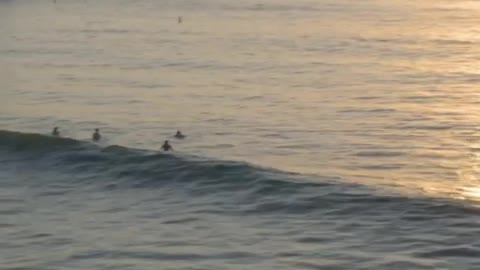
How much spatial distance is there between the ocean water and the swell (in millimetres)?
53

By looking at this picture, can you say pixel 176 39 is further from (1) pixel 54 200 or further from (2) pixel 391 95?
(1) pixel 54 200

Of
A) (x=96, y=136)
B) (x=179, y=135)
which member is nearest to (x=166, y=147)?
(x=179, y=135)

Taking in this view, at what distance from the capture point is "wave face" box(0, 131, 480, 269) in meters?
16.3

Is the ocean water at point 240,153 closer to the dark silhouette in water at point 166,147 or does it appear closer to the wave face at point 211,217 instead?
the wave face at point 211,217

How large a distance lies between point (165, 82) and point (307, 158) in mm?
12884

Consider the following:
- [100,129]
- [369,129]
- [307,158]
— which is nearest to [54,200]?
[307,158]

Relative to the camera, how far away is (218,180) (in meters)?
22.0

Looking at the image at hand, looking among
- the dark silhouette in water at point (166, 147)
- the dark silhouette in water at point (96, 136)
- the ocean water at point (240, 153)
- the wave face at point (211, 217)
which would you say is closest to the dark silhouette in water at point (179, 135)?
the ocean water at point (240, 153)

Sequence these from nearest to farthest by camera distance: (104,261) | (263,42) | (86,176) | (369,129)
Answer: (104,261)
(86,176)
(369,129)
(263,42)

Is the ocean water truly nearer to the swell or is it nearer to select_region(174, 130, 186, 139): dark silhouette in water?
the swell

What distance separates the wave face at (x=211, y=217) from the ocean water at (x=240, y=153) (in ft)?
0.15

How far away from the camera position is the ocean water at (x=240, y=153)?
666 inches

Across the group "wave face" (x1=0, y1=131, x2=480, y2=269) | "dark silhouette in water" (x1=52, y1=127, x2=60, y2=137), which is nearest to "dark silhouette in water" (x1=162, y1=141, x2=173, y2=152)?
"wave face" (x1=0, y1=131, x2=480, y2=269)

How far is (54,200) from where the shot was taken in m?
20.4
